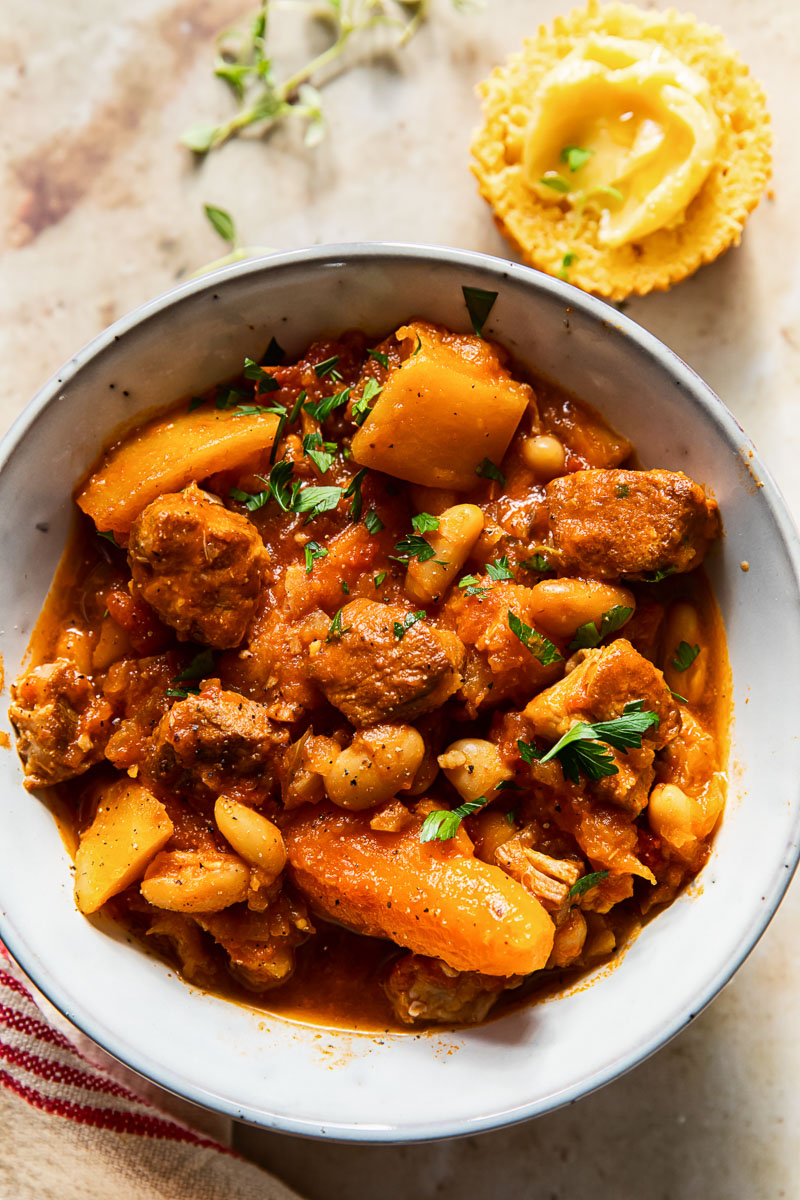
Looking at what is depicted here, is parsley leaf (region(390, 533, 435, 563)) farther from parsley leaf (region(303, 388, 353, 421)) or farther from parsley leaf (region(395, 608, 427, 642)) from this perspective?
parsley leaf (region(303, 388, 353, 421))

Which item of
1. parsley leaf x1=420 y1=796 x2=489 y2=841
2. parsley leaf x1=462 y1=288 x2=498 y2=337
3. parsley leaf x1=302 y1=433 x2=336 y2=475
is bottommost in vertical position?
parsley leaf x1=420 y1=796 x2=489 y2=841

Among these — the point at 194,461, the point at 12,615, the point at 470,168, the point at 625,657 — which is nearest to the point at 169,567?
the point at 194,461

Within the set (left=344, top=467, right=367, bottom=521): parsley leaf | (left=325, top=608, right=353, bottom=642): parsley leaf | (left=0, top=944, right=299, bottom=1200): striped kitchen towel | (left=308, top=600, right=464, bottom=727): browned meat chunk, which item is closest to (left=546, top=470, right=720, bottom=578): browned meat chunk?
(left=308, top=600, right=464, bottom=727): browned meat chunk

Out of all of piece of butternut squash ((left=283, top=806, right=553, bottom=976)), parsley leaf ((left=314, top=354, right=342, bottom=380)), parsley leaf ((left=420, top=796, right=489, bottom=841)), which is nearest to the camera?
piece of butternut squash ((left=283, top=806, right=553, bottom=976))

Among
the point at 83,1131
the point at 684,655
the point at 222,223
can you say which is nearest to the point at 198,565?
the point at 684,655

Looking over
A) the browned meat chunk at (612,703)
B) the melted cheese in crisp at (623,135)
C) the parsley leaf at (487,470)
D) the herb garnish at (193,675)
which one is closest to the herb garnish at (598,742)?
the browned meat chunk at (612,703)

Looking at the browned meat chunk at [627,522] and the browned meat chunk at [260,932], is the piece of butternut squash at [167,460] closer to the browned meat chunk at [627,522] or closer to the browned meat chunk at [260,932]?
the browned meat chunk at [627,522]

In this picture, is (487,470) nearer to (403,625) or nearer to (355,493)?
(355,493)

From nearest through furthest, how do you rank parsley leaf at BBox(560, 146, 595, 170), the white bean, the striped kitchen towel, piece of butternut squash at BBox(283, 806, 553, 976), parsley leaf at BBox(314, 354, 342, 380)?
piece of butternut squash at BBox(283, 806, 553, 976)
the white bean
parsley leaf at BBox(314, 354, 342, 380)
the striped kitchen towel
parsley leaf at BBox(560, 146, 595, 170)
